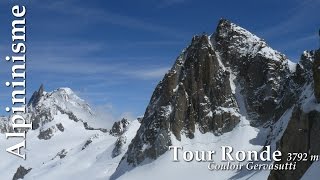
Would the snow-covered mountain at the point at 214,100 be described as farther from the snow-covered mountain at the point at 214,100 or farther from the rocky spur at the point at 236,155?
the rocky spur at the point at 236,155

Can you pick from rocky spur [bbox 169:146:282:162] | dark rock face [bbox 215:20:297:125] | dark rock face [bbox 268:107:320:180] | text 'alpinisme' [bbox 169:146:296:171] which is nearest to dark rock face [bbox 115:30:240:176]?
dark rock face [bbox 215:20:297:125]

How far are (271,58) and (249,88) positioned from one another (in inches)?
444

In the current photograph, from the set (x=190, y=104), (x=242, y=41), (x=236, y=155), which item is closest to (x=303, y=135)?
(x=236, y=155)

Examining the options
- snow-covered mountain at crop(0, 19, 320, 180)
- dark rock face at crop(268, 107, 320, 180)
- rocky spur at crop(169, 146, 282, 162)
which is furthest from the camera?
snow-covered mountain at crop(0, 19, 320, 180)

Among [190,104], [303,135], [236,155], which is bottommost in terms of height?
[236,155]

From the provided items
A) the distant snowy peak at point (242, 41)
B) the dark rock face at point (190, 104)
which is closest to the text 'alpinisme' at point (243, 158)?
the dark rock face at point (190, 104)

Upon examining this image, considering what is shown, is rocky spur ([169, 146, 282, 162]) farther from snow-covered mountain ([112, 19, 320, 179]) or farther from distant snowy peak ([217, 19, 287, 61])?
distant snowy peak ([217, 19, 287, 61])

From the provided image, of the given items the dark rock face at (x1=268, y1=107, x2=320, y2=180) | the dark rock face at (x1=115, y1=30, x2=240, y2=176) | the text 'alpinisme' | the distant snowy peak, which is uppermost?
the distant snowy peak

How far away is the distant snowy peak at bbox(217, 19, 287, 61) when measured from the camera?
539 ft

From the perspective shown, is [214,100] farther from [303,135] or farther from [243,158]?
[243,158]

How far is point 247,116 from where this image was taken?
154375mm

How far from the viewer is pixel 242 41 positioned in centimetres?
16750

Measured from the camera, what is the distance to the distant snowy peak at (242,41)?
164 metres

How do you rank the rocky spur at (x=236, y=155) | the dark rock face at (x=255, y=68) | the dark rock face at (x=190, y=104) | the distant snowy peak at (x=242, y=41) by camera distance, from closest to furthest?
the rocky spur at (x=236, y=155), the dark rock face at (x=255, y=68), the dark rock face at (x=190, y=104), the distant snowy peak at (x=242, y=41)
